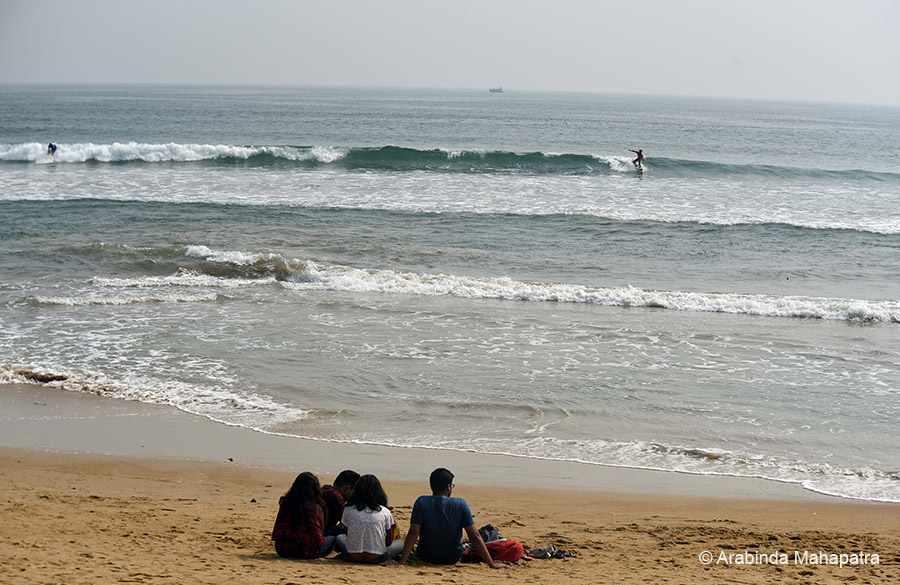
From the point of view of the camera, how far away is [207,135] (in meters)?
49.9

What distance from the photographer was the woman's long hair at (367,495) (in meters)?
5.48

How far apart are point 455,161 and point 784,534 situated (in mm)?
32694

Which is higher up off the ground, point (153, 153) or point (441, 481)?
point (153, 153)

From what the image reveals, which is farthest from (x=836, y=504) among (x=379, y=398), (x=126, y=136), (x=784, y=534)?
(x=126, y=136)

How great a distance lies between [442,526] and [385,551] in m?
0.47

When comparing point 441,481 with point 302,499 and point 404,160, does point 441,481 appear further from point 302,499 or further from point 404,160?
point 404,160

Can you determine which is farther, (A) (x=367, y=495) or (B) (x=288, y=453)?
(B) (x=288, y=453)

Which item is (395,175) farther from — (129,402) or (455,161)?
(129,402)

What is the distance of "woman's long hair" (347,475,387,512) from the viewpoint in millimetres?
5477

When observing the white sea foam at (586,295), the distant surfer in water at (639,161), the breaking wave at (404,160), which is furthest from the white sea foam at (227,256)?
the distant surfer in water at (639,161)

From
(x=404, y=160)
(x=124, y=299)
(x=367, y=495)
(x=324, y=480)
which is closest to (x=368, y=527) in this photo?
(x=367, y=495)

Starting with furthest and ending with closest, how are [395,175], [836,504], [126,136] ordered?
[126,136], [395,175], [836,504]

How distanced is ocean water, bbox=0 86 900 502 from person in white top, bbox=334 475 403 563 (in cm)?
292

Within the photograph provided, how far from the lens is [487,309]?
14.5 metres
